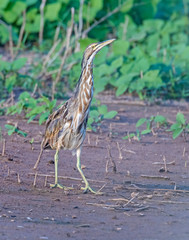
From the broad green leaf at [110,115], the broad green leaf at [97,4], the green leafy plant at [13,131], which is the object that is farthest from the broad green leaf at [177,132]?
the broad green leaf at [97,4]

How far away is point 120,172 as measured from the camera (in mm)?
6789

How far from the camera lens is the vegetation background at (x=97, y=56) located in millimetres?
9953

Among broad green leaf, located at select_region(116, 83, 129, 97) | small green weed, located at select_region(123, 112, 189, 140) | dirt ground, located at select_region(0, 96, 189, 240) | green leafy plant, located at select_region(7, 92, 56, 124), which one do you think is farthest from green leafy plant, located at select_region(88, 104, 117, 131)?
broad green leaf, located at select_region(116, 83, 129, 97)

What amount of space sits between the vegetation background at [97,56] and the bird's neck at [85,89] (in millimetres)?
1973

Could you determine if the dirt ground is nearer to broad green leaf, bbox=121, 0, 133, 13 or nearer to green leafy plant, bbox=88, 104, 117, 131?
green leafy plant, bbox=88, 104, 117, 131

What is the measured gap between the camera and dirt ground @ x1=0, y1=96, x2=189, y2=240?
16.2 feet

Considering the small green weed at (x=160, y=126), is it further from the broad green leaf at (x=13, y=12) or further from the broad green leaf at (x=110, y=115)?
the broad green leaf at (x=13, y=12)

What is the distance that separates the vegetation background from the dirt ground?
0.67 meters

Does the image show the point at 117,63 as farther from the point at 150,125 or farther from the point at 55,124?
the point at 55,124

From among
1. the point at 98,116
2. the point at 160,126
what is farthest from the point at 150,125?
the point at 98,116

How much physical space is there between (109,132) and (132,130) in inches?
17.2

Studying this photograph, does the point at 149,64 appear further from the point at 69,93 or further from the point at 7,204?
the point at 7,204

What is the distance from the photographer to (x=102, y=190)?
607 centimetres

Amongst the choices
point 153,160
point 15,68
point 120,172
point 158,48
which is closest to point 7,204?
point 120,172
